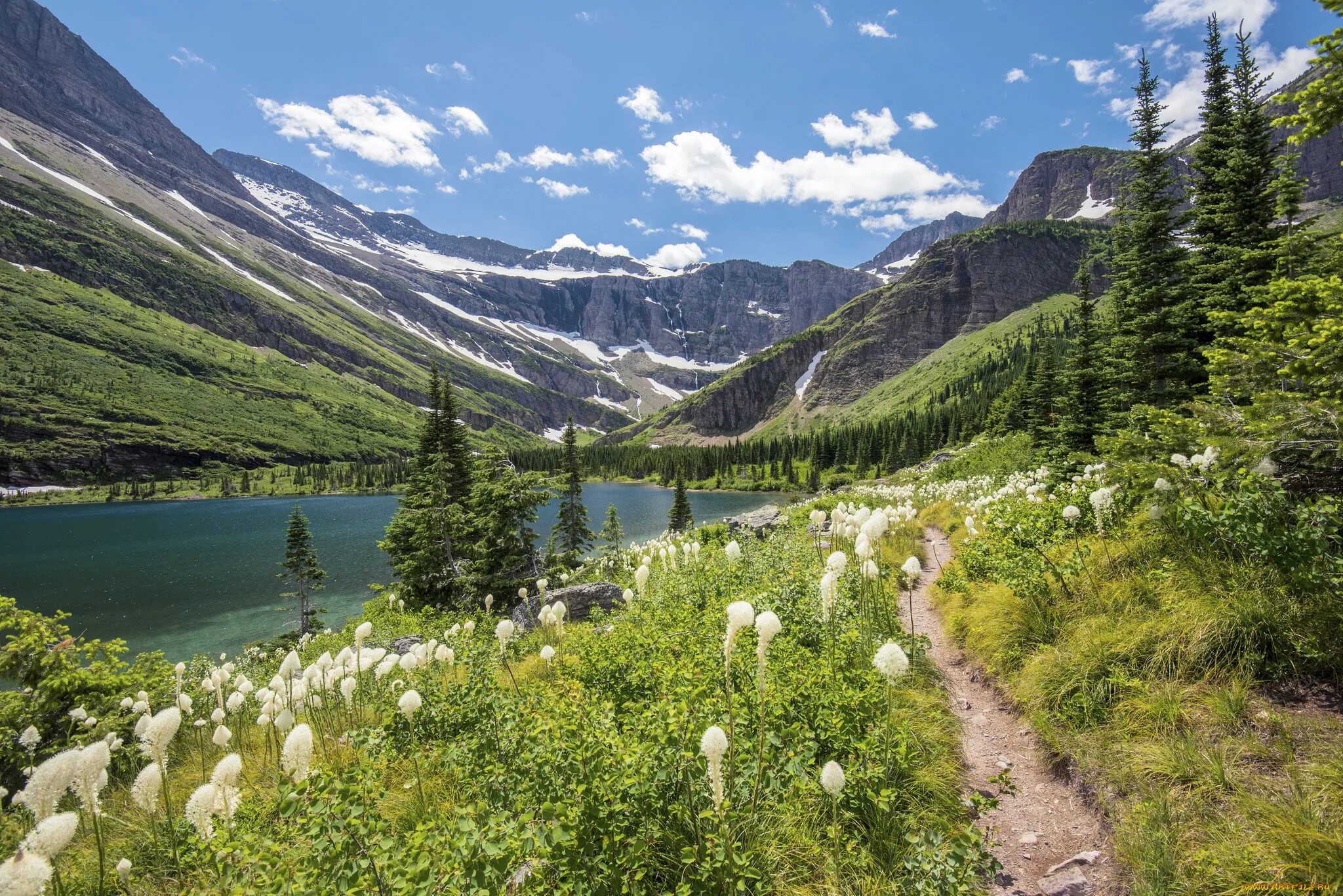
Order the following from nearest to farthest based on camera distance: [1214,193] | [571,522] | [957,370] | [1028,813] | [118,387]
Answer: [1028,813], [1214,193], [571,522], [118,387], [957,370]

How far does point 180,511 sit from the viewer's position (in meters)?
88.2

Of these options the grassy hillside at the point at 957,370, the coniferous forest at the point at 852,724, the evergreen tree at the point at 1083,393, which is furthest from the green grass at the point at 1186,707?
the grassy hillside at the point at 957,370

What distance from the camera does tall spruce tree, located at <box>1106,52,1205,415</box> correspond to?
43.7ft

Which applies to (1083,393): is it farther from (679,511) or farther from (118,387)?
(118,387)

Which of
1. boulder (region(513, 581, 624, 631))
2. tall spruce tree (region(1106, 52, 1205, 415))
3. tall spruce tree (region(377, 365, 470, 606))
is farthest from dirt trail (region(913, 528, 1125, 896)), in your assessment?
tall spruce tree (region(377, 365, 470, 606))

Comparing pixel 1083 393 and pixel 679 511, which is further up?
pixel 1083 393

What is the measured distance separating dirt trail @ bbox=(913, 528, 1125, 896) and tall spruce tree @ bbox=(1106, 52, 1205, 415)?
11711mm

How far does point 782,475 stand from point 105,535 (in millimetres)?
108801

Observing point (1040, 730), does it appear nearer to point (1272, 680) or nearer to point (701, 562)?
point (1272, 680)

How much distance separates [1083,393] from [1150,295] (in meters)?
6.19

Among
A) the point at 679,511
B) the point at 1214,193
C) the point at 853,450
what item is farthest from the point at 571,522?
the point at 853,450

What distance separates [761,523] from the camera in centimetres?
2636

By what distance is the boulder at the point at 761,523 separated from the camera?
21.6 m

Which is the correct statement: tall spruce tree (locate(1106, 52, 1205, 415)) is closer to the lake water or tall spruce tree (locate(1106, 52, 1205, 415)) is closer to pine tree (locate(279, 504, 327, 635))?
the lake water
